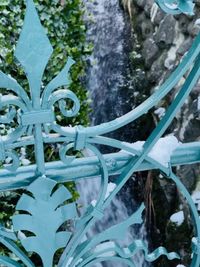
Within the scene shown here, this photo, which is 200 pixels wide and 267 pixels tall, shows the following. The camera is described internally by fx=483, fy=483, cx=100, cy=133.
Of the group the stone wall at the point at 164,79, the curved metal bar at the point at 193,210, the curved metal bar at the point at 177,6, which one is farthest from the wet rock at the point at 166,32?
the curved metal bar at the point at 177,6

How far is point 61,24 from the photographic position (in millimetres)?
3420

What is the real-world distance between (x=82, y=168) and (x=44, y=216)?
0.40 ft

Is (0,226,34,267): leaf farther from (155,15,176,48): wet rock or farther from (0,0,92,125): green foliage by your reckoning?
(155,15,176,48): wet rock

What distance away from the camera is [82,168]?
3.23 feet

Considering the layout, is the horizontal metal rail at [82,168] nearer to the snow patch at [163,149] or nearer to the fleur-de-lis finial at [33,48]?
the snow patch at [163,149]

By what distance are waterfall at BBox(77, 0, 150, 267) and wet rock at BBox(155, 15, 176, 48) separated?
0.58m

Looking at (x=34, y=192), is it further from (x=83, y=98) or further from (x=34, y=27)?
(x=83, y=98)

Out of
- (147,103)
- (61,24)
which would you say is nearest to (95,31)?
(61,24)

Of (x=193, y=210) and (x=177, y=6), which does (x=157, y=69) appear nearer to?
(x=193, y=210)

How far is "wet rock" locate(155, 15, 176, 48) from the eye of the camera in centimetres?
427

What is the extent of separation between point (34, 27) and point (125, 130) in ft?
11.8

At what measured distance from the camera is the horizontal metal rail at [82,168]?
0.95 m

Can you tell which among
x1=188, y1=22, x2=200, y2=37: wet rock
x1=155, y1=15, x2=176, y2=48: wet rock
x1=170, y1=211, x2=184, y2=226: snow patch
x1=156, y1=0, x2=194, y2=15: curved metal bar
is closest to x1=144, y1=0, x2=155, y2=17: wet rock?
x1=155, y1=15, x2=176, y2=48: wet rock

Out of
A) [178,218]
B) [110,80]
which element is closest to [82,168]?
[178,218]
